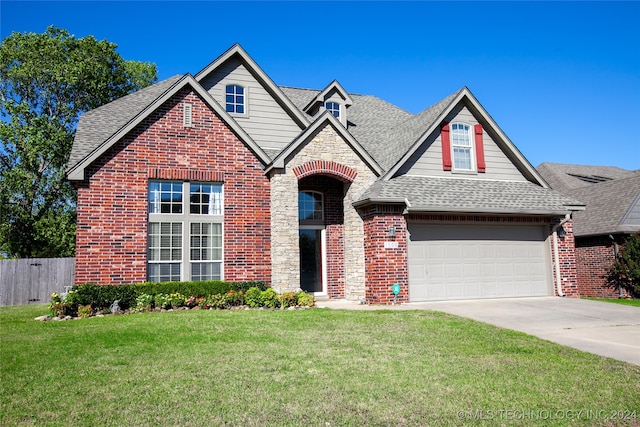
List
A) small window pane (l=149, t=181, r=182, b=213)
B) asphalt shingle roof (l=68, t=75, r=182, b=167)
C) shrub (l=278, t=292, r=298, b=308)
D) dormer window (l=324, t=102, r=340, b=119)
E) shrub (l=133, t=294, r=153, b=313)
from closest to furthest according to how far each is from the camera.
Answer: shrub (l=133, t=294, r=153, b=313)
shrub (l=278, t=292, r=298, b=308)
small window pane (l=149, t=181, r=182, b=213)
asphalt shingle roof (l=68, t=75, r=182, b=167)
dormer window (l=324, t=102, r=340, b=119)

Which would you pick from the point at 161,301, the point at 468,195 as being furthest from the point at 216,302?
the point at 468,195

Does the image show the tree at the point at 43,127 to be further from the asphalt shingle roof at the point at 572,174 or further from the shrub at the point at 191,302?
the asphalt shingle roof at the point at 572,174

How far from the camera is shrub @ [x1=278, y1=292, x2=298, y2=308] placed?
12.6 meters

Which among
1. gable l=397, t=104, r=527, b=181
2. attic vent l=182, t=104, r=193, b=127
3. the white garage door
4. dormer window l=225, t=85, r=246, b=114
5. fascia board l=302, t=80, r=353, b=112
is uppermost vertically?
fascia board l=302, t=80, r=353, b=112

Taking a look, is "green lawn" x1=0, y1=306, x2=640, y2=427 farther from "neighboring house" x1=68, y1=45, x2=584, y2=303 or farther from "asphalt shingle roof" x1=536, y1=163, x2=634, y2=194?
"asphalt shingle roof" x1=536, y1=163, x2=634, y2=194

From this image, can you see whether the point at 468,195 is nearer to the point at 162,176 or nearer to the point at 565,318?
the point at 565,318

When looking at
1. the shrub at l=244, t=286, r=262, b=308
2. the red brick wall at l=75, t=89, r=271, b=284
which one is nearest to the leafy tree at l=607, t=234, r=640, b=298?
the red brick wall at l=75, t=89, r=271, b=284

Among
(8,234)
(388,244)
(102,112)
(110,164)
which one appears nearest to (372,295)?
(388,244)

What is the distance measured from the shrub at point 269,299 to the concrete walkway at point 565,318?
1804 mm

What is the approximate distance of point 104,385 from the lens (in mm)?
5727

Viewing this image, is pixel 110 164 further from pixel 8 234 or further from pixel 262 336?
pixel 8 234

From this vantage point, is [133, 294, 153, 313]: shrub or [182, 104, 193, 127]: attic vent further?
[182, 104, 193, 127]: attic vent

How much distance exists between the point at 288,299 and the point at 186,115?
6.13m

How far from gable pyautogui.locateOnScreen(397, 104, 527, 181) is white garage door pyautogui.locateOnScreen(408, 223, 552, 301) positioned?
2.00m
